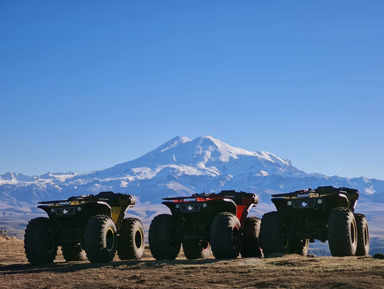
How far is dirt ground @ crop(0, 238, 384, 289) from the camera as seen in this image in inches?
573

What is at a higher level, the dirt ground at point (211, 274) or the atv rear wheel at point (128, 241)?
the atv rear wheel at point (128, 241)

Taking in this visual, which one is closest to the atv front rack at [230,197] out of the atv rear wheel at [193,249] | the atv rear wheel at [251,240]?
the atv rear wheel at [251,240]

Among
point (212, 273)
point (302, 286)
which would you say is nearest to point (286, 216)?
point (212, 273)

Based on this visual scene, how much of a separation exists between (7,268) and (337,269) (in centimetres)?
1167

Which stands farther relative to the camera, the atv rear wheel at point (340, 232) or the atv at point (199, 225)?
the atv at point (199, 225)

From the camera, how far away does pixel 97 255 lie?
68.4ft

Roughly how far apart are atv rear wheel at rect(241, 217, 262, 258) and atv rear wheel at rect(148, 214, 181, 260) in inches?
105

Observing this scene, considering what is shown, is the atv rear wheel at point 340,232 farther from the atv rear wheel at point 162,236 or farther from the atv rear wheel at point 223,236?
the atv rear wheel at point 162,236

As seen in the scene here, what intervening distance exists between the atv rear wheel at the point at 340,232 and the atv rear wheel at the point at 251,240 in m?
3.18

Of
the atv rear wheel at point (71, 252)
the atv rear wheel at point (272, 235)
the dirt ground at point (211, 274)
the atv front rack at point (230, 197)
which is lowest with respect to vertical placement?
the dirt ground at point (211, 274)

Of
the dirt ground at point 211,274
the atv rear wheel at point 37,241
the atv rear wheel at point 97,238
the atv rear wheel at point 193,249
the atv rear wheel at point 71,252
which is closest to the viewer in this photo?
the dirt ground at point 211,274

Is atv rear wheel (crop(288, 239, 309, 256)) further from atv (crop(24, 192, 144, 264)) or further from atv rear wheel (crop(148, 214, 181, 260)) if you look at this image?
atv (crop(24, 192, 144, 264))

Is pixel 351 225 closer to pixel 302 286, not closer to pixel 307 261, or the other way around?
pixel 307 261

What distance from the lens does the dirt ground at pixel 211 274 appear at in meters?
14.5
